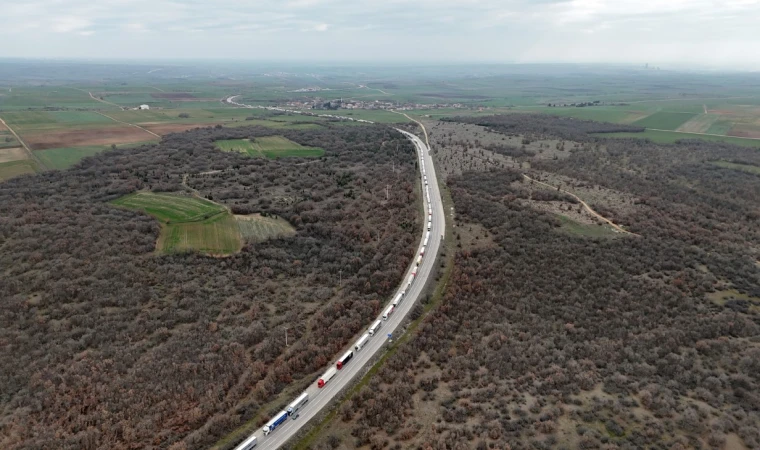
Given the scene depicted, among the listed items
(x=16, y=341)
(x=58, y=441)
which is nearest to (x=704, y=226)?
(x=58, y=441)

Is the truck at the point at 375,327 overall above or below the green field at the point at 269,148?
below

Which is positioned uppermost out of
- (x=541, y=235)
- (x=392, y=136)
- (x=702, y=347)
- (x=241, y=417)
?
(x=392, y=136)

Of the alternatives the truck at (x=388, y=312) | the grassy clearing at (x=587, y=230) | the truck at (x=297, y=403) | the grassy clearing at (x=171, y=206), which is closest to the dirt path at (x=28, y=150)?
the grassy clearing at (x=171, y=206)

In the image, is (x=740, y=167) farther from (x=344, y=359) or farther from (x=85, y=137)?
(x=85, y=137)

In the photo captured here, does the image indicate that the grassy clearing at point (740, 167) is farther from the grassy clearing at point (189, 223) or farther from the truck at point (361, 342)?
the grassy clearing at point (189, 223)

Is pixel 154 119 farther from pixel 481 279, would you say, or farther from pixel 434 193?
pixel 481 279

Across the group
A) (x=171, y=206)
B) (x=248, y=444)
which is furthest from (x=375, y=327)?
(x=171, y=206)
